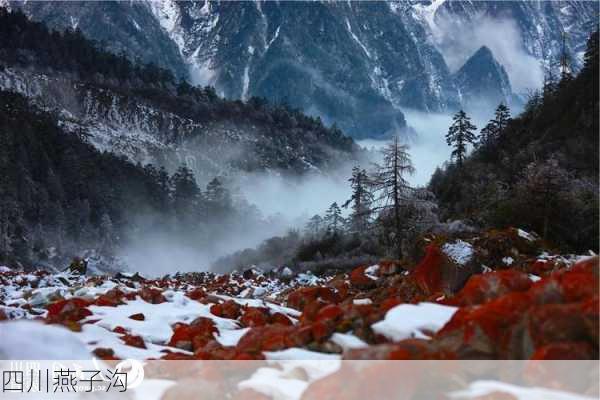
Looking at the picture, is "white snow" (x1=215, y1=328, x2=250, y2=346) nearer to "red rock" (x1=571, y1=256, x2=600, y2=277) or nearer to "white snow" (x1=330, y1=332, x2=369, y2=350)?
"white snow" (x1=330, y1=332, x2=369, y2=350)

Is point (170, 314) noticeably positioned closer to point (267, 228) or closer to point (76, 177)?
point (76, 177)

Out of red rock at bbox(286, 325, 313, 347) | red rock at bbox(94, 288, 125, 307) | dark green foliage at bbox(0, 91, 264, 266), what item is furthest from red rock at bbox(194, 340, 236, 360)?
dark green foliage at bbox(0, 91, 264, 266)

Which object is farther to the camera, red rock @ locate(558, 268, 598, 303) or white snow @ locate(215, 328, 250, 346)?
white snow @ locate(215, 328, 250, 346)

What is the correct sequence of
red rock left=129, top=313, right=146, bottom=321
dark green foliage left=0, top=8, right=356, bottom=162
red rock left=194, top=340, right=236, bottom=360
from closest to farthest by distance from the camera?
red rock left=194, top=340, right=236, bottom=360 → red rock left=129, top=313, right=146, bottom=321 → dark green foliage left=0, top=8, right=356, bottom=162

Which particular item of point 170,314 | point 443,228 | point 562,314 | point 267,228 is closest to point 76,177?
point 267,228

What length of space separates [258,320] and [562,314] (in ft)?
14.4

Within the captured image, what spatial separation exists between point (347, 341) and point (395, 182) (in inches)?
644

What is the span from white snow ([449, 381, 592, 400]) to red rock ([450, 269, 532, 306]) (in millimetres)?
1399

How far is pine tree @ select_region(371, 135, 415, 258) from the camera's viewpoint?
2062 cm

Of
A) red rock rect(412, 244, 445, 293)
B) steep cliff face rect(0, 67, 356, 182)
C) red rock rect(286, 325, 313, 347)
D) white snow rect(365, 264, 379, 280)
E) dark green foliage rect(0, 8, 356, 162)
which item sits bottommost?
red rock rect(286, 325, 313, 347)

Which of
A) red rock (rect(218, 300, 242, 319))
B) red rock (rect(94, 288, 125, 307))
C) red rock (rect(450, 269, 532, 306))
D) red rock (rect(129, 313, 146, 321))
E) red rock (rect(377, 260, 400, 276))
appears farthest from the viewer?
red rock (rect(377, 260, 400, 276))

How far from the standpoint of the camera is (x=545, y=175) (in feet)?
57.7

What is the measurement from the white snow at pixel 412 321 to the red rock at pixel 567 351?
1.18 m

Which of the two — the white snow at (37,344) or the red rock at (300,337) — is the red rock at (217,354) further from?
the white snow at (37,344)
